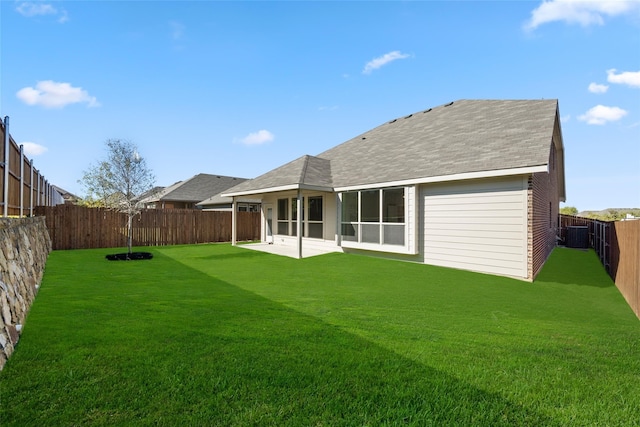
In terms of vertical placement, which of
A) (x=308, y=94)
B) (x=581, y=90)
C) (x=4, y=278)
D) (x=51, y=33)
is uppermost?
(x=308, y=94)

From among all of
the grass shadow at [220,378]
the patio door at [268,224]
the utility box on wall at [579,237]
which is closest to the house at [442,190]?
the patio door at [268,224]

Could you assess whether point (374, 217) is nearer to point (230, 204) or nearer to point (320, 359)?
point (320, 359)

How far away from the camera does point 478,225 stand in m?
9.11

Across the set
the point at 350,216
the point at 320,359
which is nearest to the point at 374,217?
the point at 350,216

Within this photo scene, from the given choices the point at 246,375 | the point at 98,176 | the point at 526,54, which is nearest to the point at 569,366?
the point at 246,375

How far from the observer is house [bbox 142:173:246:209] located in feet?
92.8

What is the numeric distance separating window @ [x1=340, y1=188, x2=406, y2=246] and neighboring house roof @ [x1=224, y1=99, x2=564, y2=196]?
548 mm

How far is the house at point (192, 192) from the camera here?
2828 cm

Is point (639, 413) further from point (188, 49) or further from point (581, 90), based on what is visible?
point (188, 49)

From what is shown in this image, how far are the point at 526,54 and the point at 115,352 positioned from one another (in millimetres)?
13966

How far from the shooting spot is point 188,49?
12164 mm

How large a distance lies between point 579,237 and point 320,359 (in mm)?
19152

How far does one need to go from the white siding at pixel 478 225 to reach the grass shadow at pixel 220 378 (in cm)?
658

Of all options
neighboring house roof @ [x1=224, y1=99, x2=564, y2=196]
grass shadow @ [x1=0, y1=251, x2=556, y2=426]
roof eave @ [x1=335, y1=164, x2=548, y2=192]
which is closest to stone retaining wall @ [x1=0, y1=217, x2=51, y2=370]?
grass shadow @ [x1=0, y1=251, x2=556, y2=426]
